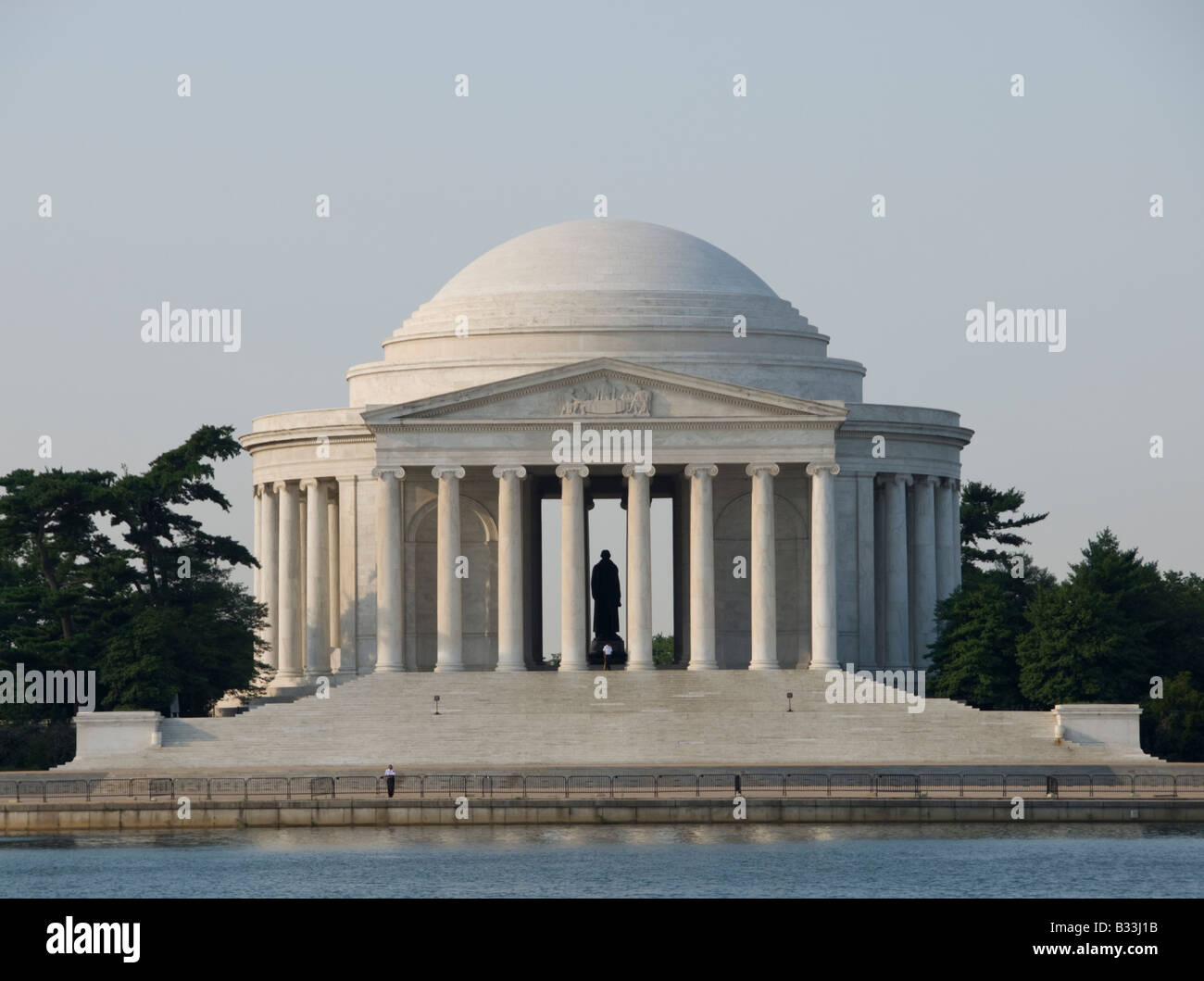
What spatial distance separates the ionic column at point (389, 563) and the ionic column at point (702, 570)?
514 inches

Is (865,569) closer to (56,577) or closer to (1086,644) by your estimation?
(1086,644)

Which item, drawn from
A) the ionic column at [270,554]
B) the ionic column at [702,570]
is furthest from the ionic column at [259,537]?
the ionic column at [702,570]

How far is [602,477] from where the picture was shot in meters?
124

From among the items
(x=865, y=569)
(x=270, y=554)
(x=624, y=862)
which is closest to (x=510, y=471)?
(x=865, y=569)

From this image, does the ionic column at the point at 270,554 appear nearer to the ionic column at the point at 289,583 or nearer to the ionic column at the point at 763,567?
the ionic column at the point at 289,583

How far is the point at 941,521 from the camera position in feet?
411

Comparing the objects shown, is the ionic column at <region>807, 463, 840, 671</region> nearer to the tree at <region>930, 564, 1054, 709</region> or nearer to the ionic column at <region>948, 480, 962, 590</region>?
the tree at <region>930, 564, 1054, 709</region>

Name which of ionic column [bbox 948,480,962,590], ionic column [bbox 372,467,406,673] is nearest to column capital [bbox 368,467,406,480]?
ionic column [bbox 372,467,406,673]

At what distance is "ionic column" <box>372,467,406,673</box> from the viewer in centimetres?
11119

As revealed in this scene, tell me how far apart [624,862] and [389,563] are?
45129 millimetres

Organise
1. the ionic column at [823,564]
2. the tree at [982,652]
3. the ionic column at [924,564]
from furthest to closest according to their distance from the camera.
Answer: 1. the ionic column at [924,564]
2. the ionic column at [823,564]
3. the tree at [982,652]

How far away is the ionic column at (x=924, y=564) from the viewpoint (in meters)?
123

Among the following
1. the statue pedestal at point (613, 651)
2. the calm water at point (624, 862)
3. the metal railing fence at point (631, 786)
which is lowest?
the calm water at point (624, 862)
